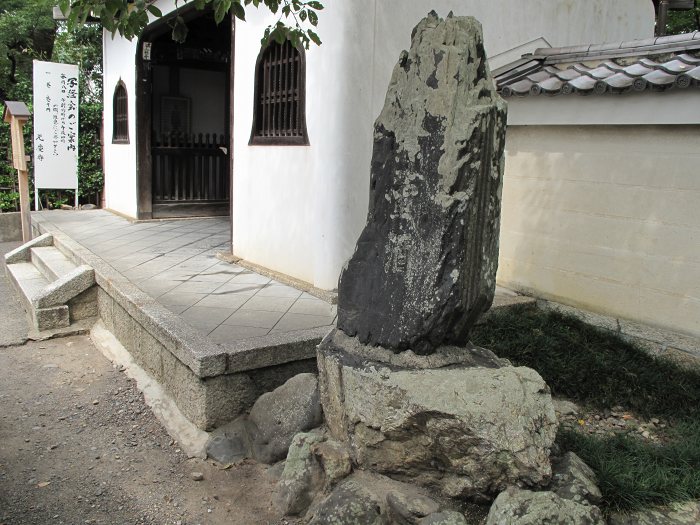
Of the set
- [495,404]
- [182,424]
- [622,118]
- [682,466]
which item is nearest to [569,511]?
[495,404]

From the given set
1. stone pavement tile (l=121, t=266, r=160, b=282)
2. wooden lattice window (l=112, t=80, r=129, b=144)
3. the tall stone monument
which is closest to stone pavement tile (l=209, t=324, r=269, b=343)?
the tall stone monument

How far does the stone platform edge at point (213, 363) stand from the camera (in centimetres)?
420

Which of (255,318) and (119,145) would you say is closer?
(255,318)

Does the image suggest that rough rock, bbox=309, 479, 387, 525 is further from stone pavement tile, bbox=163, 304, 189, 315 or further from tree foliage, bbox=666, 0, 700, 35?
tree foliage, bbox=666, 0, 700, 35

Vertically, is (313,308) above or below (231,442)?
above

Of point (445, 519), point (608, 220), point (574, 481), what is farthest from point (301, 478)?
point (608, 220)

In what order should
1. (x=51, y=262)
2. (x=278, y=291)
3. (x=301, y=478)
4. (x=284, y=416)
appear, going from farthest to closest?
(x=51, y=262)
(x=278, y=291)
(x=284, y=416)
(x=301, y=478)

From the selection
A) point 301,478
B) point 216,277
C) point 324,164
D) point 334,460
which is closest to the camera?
point 334,460

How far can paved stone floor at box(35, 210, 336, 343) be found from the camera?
16.6ft

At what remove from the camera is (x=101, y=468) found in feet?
13.3

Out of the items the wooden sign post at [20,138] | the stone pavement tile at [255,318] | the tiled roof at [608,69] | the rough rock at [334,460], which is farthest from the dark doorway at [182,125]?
the rough rock at [334,460]

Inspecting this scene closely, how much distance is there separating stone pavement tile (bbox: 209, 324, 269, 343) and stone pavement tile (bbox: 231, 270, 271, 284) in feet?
5.45

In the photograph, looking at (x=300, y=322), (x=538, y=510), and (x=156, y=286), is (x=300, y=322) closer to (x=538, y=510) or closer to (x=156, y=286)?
(x=156, y=286)

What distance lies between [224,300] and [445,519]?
11.2ft
